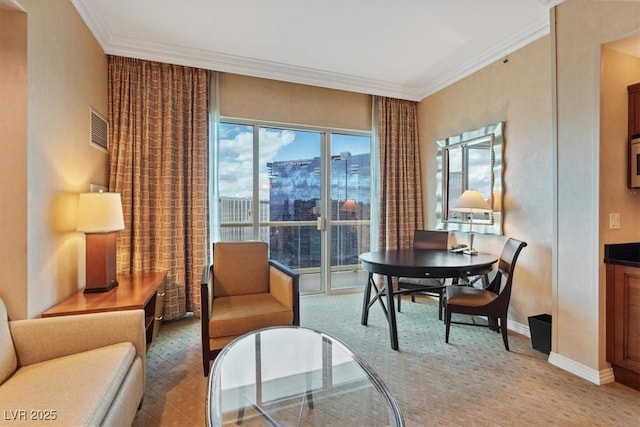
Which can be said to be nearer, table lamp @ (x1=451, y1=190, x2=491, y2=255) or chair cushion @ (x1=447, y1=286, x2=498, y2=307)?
chair cushion @ (x1=447, y1=286, x2=498, y2=307)

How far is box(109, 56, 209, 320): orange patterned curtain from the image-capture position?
10.5 feet

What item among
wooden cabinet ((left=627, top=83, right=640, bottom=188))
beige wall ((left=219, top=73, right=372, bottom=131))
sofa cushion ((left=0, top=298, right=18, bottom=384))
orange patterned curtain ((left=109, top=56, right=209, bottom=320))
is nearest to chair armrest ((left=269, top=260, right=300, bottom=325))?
orange patterned curtain ((left=109, top=56, right=209, bottom=320))

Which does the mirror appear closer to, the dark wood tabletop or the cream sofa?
the dark wood tabletop

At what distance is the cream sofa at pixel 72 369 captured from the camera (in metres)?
1.22

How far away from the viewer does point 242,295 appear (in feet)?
8.93

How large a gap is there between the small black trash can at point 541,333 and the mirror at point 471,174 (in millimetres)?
951

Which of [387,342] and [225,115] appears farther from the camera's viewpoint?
[225,115]

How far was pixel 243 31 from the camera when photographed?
2992mm

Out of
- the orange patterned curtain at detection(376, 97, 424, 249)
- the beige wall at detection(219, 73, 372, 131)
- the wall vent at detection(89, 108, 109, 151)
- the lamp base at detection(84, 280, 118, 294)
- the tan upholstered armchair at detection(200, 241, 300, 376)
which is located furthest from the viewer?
the orange patterned curtain at detection(376, 97, 424, 249)

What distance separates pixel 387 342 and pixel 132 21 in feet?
12.3

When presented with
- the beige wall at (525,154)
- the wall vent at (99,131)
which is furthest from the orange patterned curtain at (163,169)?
the beige wall at (525,154)

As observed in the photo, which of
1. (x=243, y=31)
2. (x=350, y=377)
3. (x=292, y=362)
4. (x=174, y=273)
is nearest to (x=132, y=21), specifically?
(x=243, y=31)

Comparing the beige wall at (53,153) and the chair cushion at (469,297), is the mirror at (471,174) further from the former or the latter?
the beige wall at (53,153)

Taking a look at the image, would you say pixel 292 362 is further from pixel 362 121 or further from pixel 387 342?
pixel 362 121
